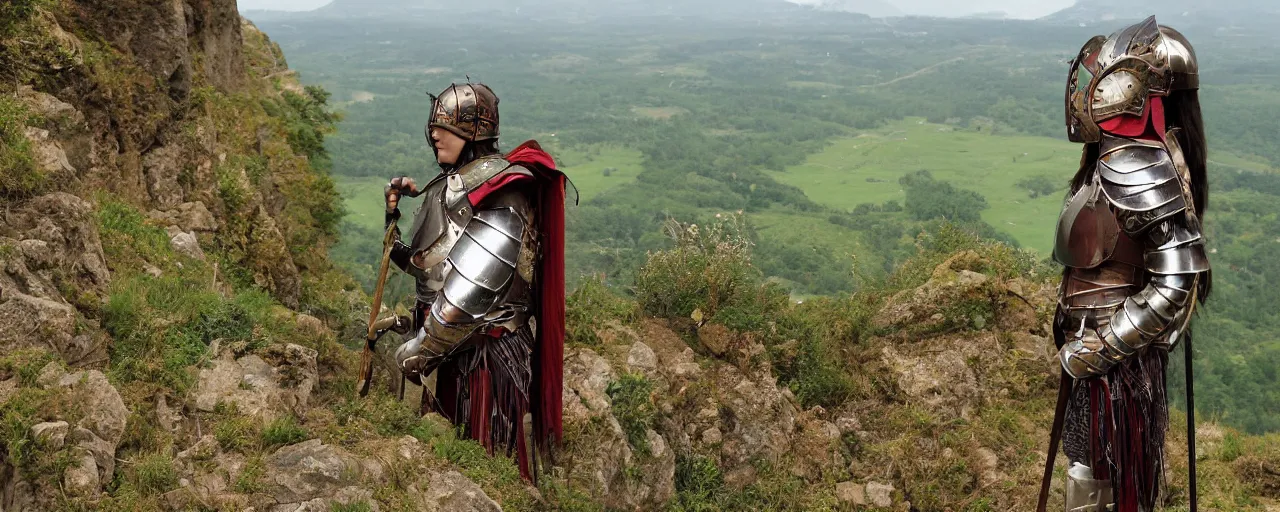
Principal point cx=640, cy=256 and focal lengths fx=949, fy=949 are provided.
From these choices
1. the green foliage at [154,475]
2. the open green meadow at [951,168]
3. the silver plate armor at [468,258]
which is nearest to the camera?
the green foliage at [154,475]

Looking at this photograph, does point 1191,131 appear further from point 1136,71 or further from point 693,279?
point 693,279

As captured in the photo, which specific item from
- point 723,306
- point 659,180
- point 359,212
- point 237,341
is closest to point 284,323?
point 237,341

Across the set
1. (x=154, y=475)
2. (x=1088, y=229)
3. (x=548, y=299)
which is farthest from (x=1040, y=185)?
(x=154, y=475)

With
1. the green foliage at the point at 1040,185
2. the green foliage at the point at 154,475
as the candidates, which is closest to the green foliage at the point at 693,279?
the green foliage at the point at 154,475

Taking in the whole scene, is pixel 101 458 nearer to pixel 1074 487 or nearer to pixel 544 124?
pixel 1074 487

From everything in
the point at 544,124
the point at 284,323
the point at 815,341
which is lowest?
the point at 544,124

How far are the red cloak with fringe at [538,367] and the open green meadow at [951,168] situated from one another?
33.7 meters

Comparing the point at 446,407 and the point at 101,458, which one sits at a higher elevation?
the point at 101,458

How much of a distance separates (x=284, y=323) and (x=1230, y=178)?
70633mm

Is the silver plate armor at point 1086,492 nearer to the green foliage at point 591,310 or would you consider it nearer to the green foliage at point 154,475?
the green foliage at point 591,310

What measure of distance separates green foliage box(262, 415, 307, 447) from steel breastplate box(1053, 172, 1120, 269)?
12.6ft

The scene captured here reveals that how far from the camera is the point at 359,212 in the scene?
122ft

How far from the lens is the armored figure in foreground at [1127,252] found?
171 inches

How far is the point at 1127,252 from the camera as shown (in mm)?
4516
